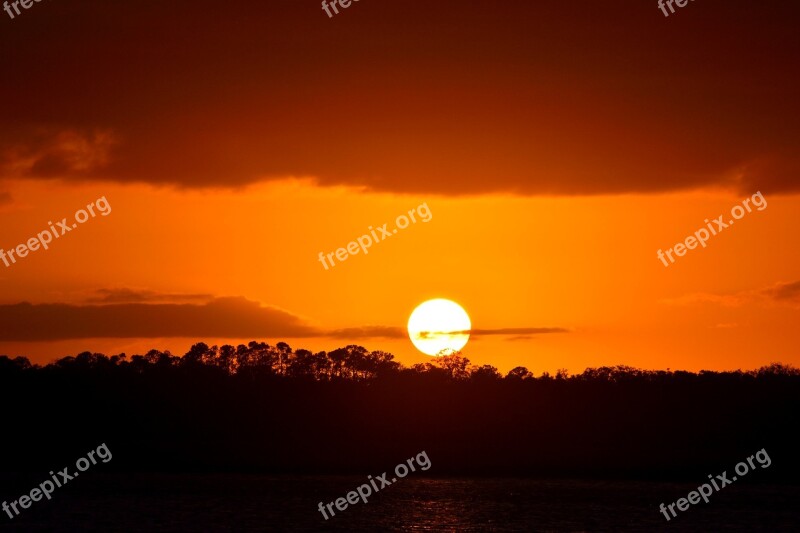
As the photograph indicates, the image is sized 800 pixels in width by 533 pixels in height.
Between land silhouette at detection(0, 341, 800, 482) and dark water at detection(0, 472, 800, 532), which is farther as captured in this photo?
land silhouette at detection(0, 341, 800, 482)

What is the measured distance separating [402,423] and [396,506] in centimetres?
5744

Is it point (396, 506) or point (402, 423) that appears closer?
point (396, 506)

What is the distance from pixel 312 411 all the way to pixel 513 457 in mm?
36616

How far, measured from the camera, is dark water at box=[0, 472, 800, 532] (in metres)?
83.9

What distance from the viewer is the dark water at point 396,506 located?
275ft

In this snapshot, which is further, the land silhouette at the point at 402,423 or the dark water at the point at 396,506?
the land silhouette at the point at 402,423

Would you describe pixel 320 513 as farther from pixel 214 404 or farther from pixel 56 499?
pixel 214 404

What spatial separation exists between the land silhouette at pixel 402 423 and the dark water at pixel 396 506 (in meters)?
14.2

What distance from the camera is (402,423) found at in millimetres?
156875

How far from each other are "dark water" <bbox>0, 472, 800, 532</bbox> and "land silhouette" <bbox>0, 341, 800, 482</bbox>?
46.7 feet

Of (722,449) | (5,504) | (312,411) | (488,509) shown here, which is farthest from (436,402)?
(5,504)

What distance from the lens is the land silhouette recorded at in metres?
138

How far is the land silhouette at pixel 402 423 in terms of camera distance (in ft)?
454

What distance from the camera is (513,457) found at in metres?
140
